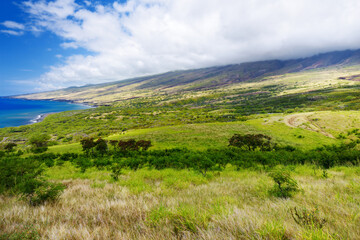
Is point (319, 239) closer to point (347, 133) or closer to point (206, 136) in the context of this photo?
point (206, 136)

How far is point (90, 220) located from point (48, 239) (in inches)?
27.1

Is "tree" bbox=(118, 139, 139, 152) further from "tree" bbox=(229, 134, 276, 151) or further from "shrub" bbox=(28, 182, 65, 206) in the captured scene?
"shrub" bbox=(28, 182, 65, 206)

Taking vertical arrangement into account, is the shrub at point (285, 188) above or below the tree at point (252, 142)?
above

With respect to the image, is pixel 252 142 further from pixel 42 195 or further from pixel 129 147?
pixel 42 195

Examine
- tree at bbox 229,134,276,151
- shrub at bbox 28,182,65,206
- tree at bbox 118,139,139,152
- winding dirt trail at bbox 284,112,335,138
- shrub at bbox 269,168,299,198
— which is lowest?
winding dirt trail at bbox 284,112,335,138

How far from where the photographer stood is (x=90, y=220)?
2.72m

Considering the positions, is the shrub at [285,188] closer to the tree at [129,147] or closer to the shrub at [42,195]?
the shrub at [42,195]

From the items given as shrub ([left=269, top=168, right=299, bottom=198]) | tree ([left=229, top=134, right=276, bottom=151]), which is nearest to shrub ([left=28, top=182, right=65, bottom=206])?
shrub ([left=269, top=168, right=299, bottom=198])

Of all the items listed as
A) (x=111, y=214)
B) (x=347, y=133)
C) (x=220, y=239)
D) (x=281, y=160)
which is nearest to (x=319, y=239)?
(x=220, y=239)

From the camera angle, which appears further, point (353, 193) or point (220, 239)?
point (353, 193)

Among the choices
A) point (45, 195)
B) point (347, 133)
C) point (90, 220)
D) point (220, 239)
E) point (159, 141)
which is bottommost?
point (347, 133)

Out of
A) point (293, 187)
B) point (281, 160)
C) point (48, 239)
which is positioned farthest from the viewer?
point (281, 160)

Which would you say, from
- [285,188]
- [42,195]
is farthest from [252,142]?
[42,195]

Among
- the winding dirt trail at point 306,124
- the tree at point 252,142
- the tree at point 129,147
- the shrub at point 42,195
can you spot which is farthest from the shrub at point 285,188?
the winding dirt trail at point 306,124
